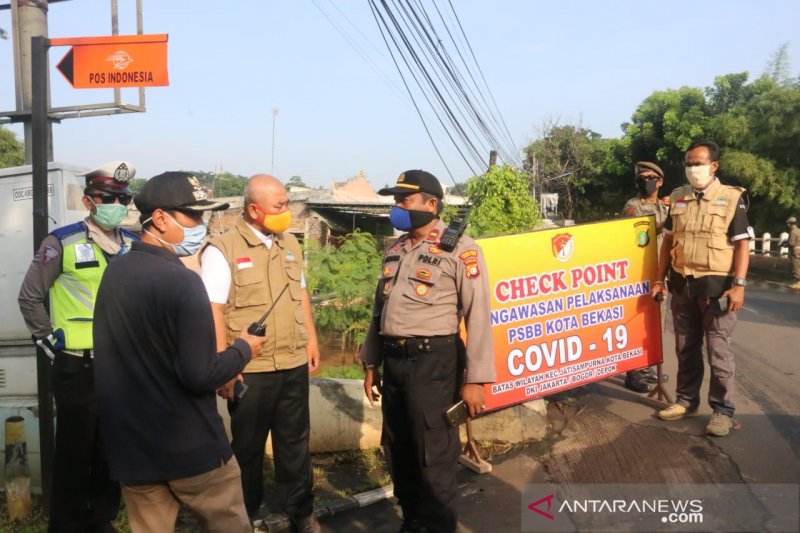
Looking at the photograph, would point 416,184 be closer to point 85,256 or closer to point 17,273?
point 85,256

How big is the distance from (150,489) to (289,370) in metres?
1.17

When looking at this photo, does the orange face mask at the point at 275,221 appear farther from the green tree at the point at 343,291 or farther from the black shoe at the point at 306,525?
the green tree at the point at 343,291

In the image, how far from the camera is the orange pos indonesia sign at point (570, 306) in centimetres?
455

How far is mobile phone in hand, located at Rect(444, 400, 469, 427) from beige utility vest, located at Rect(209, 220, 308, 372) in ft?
2.97

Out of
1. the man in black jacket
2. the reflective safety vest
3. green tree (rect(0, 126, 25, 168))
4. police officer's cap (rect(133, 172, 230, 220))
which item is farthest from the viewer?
green tree (rect(0, 126, 25, 168))

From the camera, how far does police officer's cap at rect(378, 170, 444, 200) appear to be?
11.1 ft

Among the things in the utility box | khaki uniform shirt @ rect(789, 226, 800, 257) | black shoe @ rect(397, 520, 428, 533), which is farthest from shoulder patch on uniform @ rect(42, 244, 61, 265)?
khaki uniform shirt @ rect(789, 226, 800, 257)

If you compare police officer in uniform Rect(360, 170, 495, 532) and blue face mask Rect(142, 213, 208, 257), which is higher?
blue face mask Rect(142, 213, 208, 257)

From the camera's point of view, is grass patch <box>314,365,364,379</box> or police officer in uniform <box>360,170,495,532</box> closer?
police officer in uniform <box>360,170,495,532</box>

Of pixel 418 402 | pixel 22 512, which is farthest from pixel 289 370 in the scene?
pixel 22 512

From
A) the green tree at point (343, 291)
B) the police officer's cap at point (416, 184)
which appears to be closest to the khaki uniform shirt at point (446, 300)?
the police officer's cap at point (416, 184)

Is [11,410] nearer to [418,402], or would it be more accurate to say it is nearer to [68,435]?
[68,435]

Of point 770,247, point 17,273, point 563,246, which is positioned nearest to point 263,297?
point 17,273

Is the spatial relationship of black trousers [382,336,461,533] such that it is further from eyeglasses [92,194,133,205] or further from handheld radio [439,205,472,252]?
eyeglasses [92,194,133,205]
